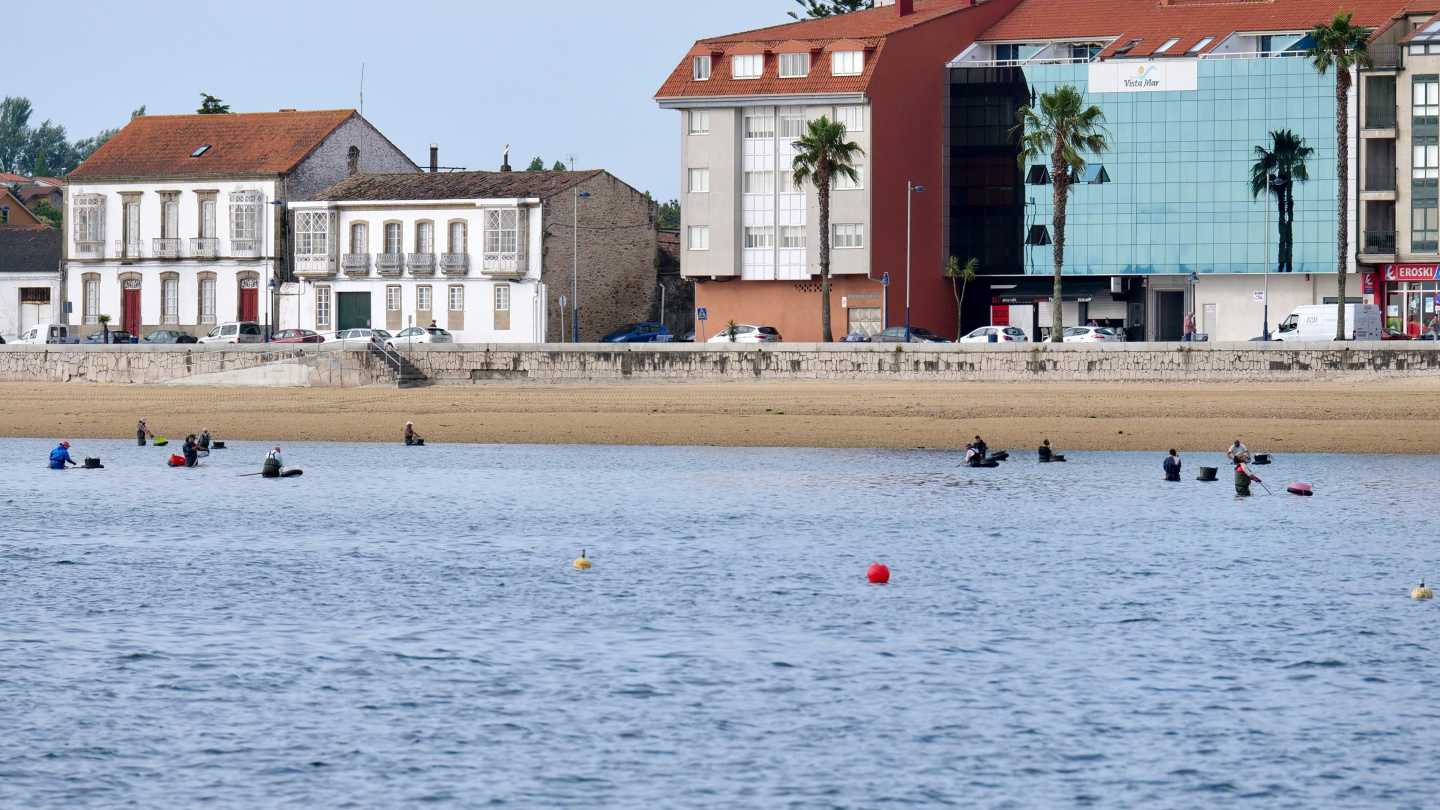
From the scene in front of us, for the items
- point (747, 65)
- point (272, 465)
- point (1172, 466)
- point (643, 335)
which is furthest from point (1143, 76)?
point (272, 465)

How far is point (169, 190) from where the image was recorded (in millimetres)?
77875

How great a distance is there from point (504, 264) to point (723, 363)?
22950 mm

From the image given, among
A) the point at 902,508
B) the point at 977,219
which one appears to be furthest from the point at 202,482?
the point at 977,219

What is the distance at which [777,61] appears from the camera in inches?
2977

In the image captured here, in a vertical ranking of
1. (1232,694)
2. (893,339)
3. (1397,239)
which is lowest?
(1232,694)

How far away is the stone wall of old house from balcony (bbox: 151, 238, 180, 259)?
18044mm

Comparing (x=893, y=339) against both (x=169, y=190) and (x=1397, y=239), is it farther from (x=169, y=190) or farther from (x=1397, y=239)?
(x=169, y=190)

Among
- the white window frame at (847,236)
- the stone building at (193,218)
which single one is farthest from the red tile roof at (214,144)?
the white window frame at (847,236)

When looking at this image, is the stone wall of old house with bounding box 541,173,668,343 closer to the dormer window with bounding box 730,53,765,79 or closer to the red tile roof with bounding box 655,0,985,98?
the red tile roof with bounding box 655,0,985,98

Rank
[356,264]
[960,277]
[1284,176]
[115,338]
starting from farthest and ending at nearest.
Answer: [960,277], [356,264], [1284,176], [115,338]

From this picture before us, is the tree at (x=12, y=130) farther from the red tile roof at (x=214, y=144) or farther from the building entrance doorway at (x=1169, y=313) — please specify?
the building entrance doorway at (x=1169, y=313)

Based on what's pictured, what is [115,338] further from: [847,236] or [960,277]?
[960,277]

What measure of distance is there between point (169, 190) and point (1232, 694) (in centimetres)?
7092

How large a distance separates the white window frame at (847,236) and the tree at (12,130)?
12749 centimetres
